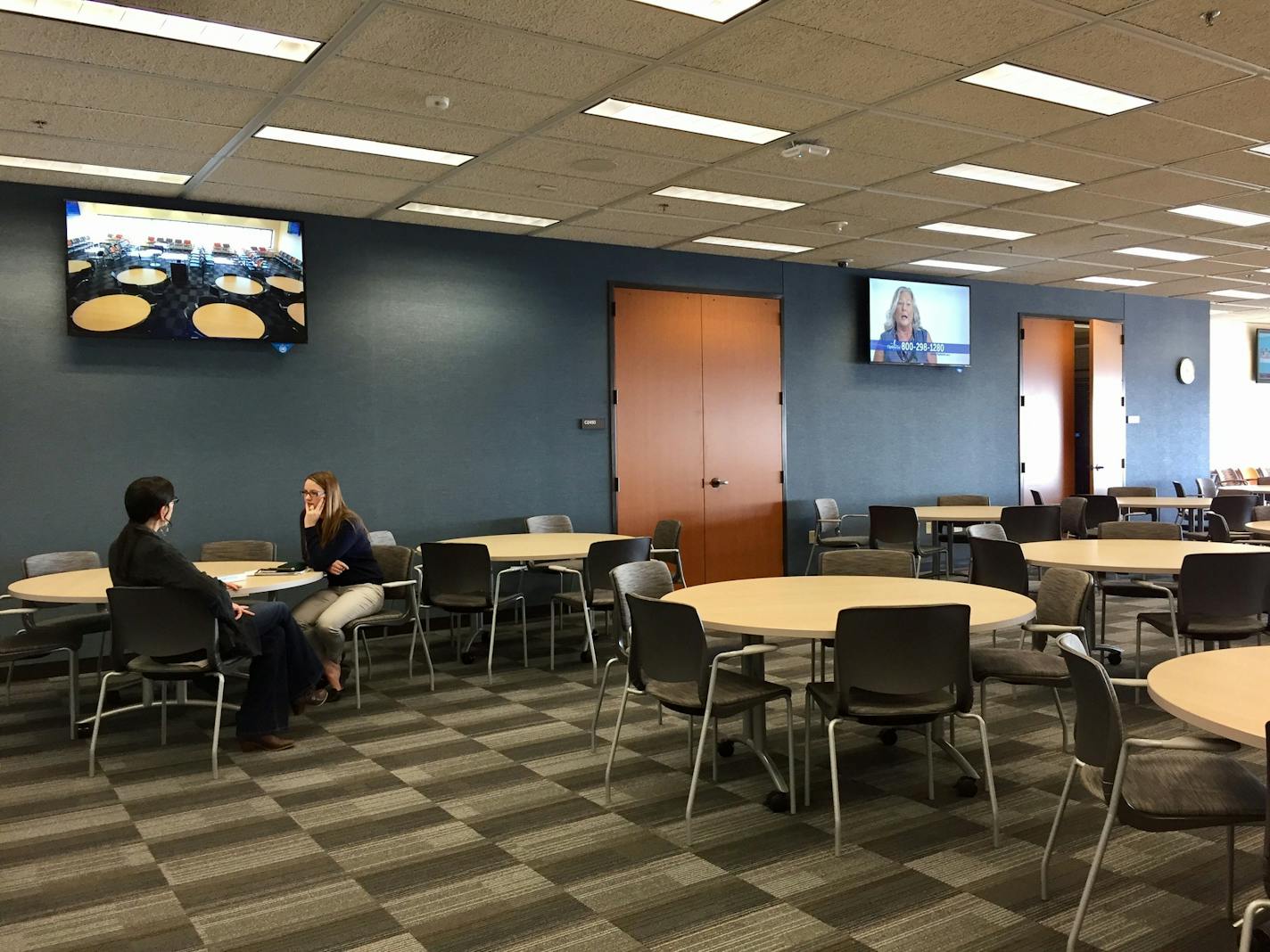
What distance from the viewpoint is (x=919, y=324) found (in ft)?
33.3

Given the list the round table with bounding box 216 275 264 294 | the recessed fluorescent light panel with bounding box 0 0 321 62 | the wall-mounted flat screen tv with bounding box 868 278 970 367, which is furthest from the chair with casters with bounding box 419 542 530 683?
the wall-mounted flat screen tv with bounding box 868 278 970 367

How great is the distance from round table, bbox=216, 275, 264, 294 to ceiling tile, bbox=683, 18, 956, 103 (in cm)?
385

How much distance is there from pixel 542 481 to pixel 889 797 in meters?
4.79

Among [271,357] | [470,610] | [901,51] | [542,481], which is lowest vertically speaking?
[470,610]

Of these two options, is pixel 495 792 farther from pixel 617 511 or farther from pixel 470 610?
pixel 617 511

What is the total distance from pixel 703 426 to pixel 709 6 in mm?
5335

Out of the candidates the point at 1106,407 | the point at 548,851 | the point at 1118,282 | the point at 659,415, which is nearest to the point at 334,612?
the point at 548,851

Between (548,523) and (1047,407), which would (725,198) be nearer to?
(548,523)

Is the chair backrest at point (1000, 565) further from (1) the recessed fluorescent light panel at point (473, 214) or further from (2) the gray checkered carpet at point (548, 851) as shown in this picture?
(1) the recessed fluorescent light panel at point (473, 214)

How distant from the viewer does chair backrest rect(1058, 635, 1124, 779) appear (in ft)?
7.82

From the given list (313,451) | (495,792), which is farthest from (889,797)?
(313,451)

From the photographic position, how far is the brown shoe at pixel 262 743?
464cm

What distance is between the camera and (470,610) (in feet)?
19.2

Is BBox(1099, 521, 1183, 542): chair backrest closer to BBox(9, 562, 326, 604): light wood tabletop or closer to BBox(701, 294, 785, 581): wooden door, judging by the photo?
BBox(701, 294, 785, 581): wooden door
